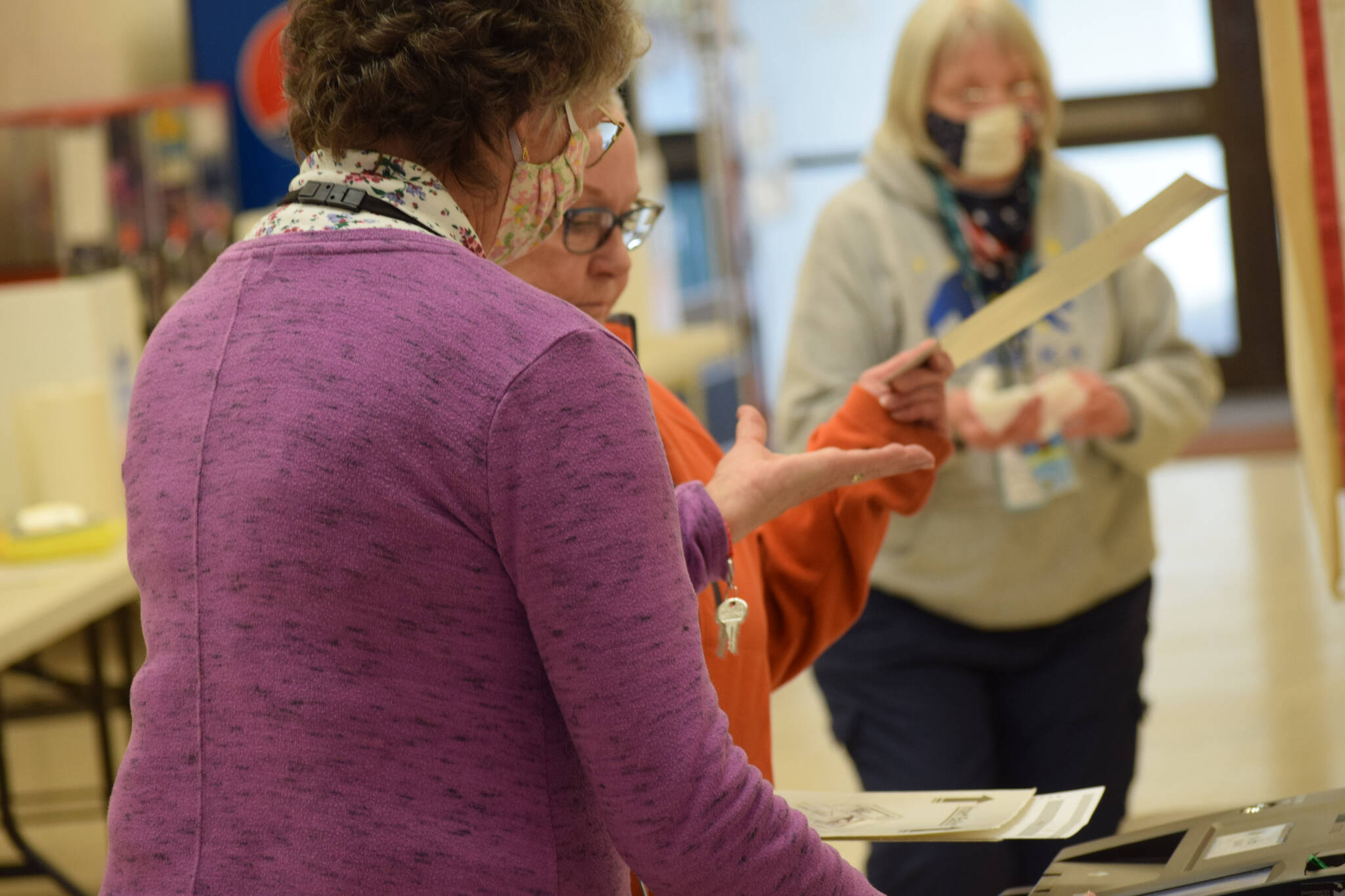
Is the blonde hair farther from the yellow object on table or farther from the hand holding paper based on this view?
the yellow object on table

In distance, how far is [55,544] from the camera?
303 centimetres

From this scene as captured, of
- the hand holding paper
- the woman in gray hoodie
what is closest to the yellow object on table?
the woman in gray hoodie

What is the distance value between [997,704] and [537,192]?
4.42ft

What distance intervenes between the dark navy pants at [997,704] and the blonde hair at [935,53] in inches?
27.0

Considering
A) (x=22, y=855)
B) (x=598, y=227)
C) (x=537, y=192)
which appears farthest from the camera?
(x=22, y=855)

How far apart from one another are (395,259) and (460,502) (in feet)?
0.52

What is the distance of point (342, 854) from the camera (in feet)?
2.78

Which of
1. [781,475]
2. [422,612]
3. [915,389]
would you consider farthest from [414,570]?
[915,389]

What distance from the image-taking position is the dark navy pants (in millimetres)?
1989

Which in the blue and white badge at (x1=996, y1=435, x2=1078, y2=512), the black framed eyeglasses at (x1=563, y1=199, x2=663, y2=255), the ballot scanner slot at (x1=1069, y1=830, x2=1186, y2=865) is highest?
the black framed eyeglasses at (x1=563, y1=199, x2=663, y2=255)

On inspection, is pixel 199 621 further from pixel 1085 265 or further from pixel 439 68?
pixel 1085 265

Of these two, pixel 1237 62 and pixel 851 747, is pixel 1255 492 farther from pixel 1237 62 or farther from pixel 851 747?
pixel 851 747

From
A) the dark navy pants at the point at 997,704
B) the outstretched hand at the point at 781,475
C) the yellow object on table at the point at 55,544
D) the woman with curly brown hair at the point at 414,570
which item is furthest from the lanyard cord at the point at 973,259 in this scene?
the yellow object on table at the point at 55,544

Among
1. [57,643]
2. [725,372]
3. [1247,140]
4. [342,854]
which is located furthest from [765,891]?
[1247,140]
